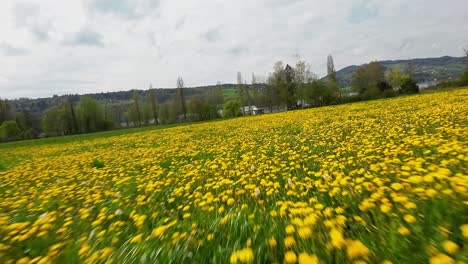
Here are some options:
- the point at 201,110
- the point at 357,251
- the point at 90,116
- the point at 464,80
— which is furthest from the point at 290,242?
the point at 90,116

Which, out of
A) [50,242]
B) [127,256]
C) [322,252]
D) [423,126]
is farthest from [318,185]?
[423,126]

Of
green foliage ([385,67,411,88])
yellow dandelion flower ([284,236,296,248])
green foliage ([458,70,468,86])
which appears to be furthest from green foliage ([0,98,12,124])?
green foliage ([385,67,411,88])

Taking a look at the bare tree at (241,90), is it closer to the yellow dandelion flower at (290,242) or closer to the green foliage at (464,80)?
the green foliage at (464,80)

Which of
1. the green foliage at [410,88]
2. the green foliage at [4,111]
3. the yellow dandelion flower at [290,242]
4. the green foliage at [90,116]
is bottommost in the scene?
the yellow dandelion flower at [290,242]

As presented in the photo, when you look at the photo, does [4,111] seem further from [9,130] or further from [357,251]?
[357,251]

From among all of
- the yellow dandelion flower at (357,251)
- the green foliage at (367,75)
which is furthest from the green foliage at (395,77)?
the yellow dandelion flower at (357,251)

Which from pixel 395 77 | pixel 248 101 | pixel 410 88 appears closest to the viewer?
pixel 410 88

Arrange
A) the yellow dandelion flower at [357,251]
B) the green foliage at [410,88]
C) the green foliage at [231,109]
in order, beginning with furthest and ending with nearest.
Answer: the green foliage at [231,109]
the green foliage at [410,88]
the yellow dandelion flower at [357,251]

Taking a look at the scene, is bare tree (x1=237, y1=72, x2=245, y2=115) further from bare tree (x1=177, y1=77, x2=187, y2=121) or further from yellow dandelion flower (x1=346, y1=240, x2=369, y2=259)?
yellow dandelion flower (x1=346, y1=240, x2=369, y2=259)

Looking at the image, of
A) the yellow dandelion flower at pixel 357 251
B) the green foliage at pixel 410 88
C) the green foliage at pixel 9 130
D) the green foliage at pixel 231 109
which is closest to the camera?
the yellow dandelion flower at pixel 357 251

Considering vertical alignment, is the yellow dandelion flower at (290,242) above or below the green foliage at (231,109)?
below

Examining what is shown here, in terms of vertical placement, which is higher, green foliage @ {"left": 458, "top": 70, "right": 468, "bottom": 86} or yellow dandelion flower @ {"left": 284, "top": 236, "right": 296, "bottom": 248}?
green foliage @ {"left": 458, "top": 70, "right": 468, "bottom": 86}

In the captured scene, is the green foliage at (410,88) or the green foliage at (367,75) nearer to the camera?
the green foliage at (410,88)

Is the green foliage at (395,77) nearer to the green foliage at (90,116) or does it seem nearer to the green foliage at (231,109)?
the green foliage at (231,109)
